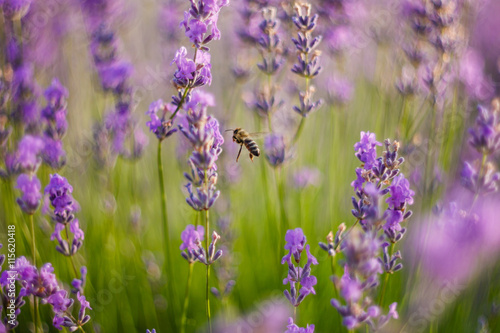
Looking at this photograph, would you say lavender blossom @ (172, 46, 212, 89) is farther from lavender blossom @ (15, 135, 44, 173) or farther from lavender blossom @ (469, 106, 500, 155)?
lavender blossom @ (469, 106, 500, 155)

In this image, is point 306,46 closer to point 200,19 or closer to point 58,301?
point 200,19

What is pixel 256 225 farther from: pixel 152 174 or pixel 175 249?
pixel 152 174

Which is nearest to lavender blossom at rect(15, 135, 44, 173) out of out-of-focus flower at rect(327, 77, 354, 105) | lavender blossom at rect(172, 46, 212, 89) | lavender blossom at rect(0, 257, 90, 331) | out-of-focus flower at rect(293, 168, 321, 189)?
lavender blossom at rect(0, 257, 90, 331)

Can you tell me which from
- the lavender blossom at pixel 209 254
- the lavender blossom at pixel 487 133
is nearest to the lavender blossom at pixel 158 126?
the lavender blossom at pixel 209 254

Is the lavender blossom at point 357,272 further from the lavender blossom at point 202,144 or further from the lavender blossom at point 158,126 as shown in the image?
the lavender blossom at point 158,126

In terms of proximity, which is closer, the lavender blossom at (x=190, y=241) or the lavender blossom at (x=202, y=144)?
the lavender blossom at (x=202, y=144)

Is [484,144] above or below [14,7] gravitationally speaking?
below

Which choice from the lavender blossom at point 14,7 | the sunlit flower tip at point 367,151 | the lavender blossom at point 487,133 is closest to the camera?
the sunlit flower tip at point 367,151

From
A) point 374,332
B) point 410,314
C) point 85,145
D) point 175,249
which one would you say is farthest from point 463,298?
point 85,145

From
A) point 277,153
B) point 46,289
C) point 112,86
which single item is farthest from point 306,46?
point 46,289
